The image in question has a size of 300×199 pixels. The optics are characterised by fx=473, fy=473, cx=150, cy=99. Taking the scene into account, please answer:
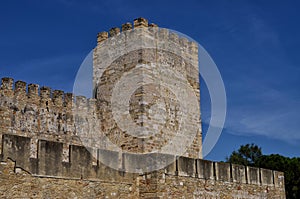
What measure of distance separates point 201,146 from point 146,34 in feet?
12.8

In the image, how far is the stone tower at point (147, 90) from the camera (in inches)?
520

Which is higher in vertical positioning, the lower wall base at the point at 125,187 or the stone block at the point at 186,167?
the stone block at the point at 186,167

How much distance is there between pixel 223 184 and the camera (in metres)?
12.1

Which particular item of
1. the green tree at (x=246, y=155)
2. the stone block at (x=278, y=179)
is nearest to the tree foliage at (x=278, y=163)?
the green tree at (x=246, y=155)

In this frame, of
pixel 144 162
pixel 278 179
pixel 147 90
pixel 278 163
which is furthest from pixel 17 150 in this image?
pixel 278 163

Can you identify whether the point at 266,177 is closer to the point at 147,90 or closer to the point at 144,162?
the point at 147,90

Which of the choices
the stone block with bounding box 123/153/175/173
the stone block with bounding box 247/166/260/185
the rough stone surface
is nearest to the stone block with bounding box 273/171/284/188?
the rough stone surface

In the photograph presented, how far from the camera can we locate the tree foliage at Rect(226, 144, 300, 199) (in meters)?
27.0

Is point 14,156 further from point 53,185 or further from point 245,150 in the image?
point 245,150

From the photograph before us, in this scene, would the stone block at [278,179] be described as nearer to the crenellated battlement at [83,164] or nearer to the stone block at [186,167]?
the crenellated battlement at [83,164]

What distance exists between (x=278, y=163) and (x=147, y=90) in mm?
17319

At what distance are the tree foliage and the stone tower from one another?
14.2 metres

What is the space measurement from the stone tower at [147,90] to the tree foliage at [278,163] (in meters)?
14.2

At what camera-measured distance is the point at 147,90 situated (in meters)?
13.3
